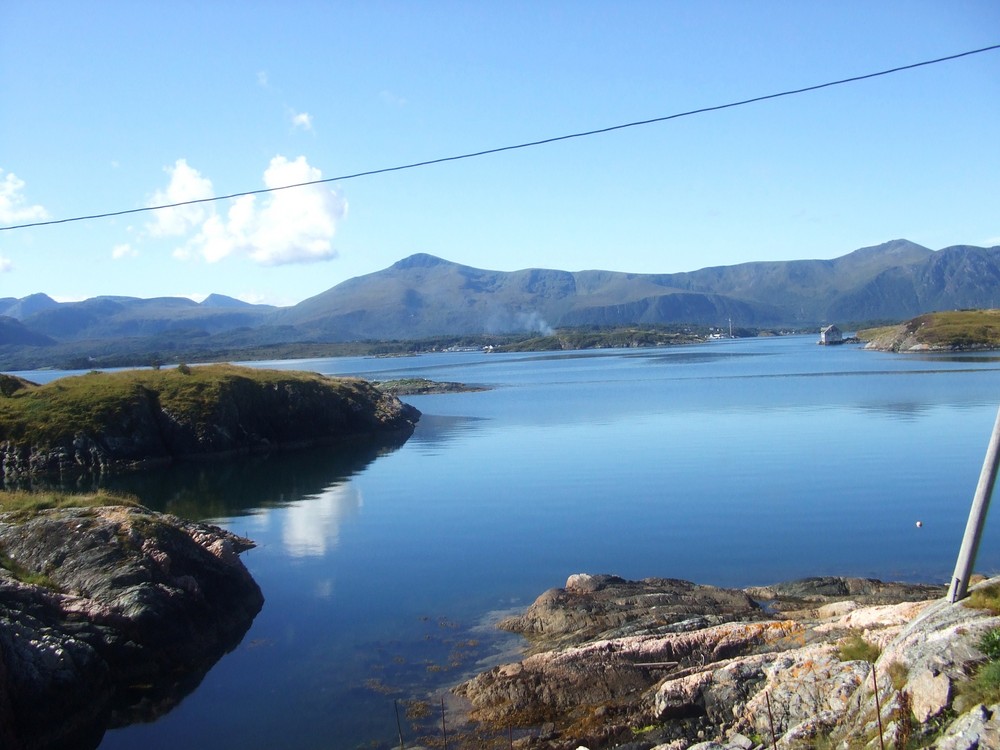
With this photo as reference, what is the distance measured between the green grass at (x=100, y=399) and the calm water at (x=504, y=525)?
7.22 metres

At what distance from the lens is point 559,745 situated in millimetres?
13125

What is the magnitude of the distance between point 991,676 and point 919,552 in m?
17.0

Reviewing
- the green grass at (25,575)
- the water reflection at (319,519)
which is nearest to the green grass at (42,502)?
the green grass at (25,575)

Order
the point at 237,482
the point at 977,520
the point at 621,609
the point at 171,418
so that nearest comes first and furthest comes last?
the point at 977,520 < the point at 621,609 < the point at 237,482 < the point at 171,418

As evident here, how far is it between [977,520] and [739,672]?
425 centimetres

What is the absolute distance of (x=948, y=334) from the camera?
142 m

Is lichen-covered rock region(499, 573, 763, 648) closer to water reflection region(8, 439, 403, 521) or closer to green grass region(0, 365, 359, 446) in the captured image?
water reflection region(8, 439, 403, 521)

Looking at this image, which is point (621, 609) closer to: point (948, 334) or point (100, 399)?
point (100, 399)

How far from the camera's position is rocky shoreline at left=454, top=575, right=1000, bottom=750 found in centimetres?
984

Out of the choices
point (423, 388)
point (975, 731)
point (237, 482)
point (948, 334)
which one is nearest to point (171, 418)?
point (237, 482)

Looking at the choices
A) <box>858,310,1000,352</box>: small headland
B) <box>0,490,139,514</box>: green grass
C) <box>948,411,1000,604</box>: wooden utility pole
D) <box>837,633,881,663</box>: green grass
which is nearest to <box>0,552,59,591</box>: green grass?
<box>0,490,139,514</box>: green grass

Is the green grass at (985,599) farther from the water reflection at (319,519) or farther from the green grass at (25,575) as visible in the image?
the water reflection at (319,519)

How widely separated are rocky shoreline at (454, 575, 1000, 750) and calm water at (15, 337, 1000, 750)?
2.16 m

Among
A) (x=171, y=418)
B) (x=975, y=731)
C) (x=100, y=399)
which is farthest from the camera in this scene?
(x=171, y=418)
